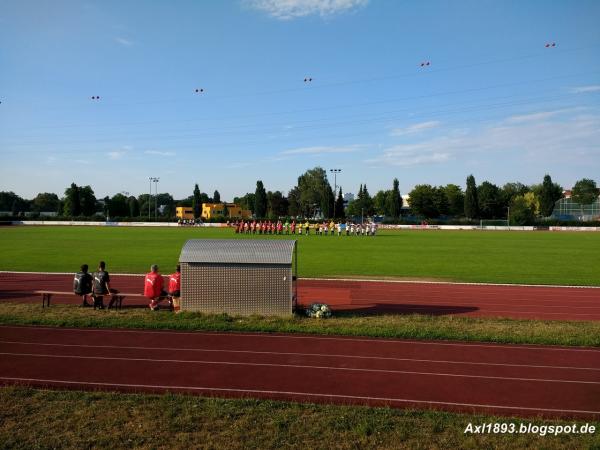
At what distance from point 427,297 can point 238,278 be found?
6.43 meters

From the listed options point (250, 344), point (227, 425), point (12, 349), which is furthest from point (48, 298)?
point (227, 425)

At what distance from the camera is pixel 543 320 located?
12070 millimetres

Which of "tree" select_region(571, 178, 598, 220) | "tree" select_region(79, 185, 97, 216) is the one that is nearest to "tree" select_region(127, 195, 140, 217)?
"tree" select_region(79, 185, 97, 216)

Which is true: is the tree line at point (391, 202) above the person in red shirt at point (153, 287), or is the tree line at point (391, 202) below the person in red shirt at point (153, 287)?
above

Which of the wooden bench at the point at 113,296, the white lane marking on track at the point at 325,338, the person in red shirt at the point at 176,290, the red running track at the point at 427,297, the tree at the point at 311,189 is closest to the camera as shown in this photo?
the white lane marking on track at the point at 325,338

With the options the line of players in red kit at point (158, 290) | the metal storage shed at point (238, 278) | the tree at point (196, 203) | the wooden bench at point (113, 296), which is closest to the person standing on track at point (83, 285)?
the wooden bench at point (113, 296)

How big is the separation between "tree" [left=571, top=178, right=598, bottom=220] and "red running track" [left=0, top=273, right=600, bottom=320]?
104919mm

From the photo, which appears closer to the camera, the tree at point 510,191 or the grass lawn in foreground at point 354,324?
the grass lawn in foreground at point 354,324

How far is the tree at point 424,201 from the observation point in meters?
115

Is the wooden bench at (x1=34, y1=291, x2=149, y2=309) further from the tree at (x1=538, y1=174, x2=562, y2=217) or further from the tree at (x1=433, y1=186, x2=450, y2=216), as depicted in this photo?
the tree at (x1=433, y1=186, x2=450, y2=216)

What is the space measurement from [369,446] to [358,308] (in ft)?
27.1

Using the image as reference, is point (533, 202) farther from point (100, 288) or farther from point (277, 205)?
point (100, 288)

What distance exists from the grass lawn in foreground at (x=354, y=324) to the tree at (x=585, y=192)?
363ft

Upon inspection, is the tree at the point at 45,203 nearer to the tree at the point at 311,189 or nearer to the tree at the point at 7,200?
the tree at the point at 7,200
